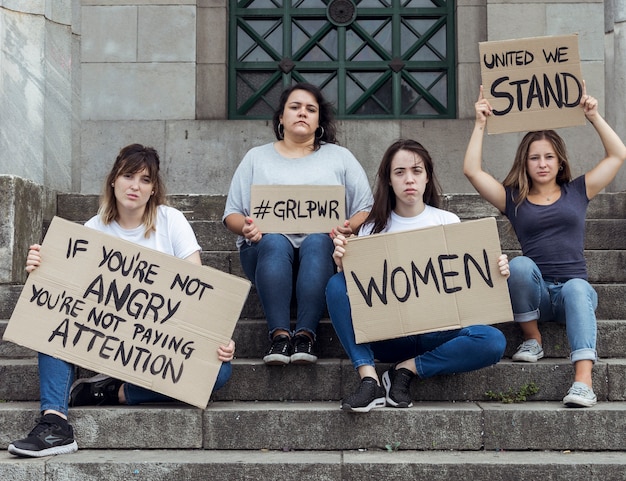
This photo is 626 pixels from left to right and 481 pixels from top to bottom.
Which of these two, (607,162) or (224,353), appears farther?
(607,162)

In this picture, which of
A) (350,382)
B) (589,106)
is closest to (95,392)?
(350,382)

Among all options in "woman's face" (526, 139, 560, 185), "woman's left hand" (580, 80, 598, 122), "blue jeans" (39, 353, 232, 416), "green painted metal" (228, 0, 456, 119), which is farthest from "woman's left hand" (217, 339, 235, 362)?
"green painted metal" (228, 0, 456, 119)

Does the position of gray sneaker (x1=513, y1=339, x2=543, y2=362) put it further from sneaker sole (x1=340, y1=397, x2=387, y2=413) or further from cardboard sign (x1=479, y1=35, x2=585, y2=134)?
cardboard sign (x1=479, y1=35, x2=585, y2=134)

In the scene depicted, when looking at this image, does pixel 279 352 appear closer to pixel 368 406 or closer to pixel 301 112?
pixel 368 406

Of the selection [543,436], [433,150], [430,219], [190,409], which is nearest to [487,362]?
[543,436]

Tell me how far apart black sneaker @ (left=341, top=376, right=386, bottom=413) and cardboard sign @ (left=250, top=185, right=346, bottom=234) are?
108 cm

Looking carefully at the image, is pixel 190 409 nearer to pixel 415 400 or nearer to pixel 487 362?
pixel 415 400

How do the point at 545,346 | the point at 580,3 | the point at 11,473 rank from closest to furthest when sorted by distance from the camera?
the point at 11,473 < the point at 545,346 < the point at 580,3

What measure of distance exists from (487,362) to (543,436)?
42cm

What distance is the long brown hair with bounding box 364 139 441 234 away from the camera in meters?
4.25

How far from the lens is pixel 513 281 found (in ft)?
13.5

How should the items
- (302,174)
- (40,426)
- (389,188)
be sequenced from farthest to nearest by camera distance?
(302,174), (389,188), (40,426)

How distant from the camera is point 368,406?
12.3 feet

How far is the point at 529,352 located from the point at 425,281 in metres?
0.77
